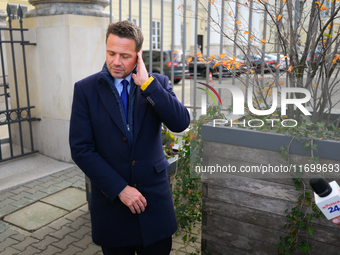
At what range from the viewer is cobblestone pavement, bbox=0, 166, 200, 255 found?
3.18 metres

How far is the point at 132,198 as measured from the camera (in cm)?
191

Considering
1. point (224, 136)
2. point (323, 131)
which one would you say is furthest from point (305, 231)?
point (224, 136)

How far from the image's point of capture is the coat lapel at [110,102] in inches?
75.2

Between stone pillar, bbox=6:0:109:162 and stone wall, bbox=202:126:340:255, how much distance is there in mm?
3226

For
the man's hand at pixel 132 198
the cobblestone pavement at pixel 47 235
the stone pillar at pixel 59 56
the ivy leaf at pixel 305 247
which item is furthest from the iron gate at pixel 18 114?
the ivy leaf at pixel 305 247

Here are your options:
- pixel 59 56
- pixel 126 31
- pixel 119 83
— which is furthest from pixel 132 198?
pixel 59 56

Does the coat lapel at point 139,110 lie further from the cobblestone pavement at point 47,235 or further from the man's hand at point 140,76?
the cobblestone pavement at point 47,235

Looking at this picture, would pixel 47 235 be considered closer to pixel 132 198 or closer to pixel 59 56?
pixel 132 198

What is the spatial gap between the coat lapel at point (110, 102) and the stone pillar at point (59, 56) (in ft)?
10.8

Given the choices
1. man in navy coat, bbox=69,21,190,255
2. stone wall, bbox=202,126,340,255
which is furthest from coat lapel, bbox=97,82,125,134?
stone wall, bbox=202,126,340,255

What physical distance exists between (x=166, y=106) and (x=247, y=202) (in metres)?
1.05

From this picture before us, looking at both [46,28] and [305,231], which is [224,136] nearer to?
[305,231]

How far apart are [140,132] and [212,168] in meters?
0.79

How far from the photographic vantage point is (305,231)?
2.29 meters
